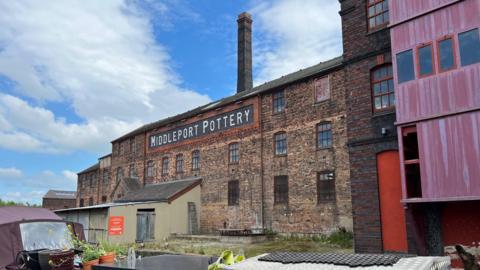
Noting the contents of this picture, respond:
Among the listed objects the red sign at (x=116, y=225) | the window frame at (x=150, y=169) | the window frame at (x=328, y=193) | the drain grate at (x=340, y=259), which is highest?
the window frame at (x=150, y=169)

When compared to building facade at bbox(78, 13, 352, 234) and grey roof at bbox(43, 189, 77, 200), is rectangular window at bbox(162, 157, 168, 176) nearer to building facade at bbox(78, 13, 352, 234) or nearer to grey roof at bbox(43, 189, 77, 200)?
building facade at bbox(78, 13, 352, 234)

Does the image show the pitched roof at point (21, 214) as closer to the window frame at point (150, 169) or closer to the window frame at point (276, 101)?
the window frame at point (276, 101)

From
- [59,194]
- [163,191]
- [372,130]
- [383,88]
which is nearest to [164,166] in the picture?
[163,191]

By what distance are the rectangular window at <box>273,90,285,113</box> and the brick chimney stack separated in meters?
10.1

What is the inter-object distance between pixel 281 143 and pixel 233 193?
4.52 metres

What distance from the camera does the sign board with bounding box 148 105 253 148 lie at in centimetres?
2480

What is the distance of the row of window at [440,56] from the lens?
10375 millimetres

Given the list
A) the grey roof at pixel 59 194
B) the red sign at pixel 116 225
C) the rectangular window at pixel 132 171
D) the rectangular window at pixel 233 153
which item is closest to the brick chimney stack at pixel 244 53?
the rectangular window at pixel 233 153

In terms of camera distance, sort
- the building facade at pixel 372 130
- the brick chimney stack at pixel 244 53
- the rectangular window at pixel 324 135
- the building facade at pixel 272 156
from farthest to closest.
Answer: the brick chimney stack at pixel 244 53, the rectangular window at pixel 324 135, the building facade at pixel 272 156, the building facade at pixel 372 130

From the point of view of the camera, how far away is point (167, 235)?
2558cm

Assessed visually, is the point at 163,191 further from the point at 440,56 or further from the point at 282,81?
the point at 440,56

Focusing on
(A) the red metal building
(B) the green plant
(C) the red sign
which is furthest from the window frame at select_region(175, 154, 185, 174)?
(B) the green plant

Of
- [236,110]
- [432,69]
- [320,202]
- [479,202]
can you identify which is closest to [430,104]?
[432,69]

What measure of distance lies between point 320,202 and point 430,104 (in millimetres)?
9600
